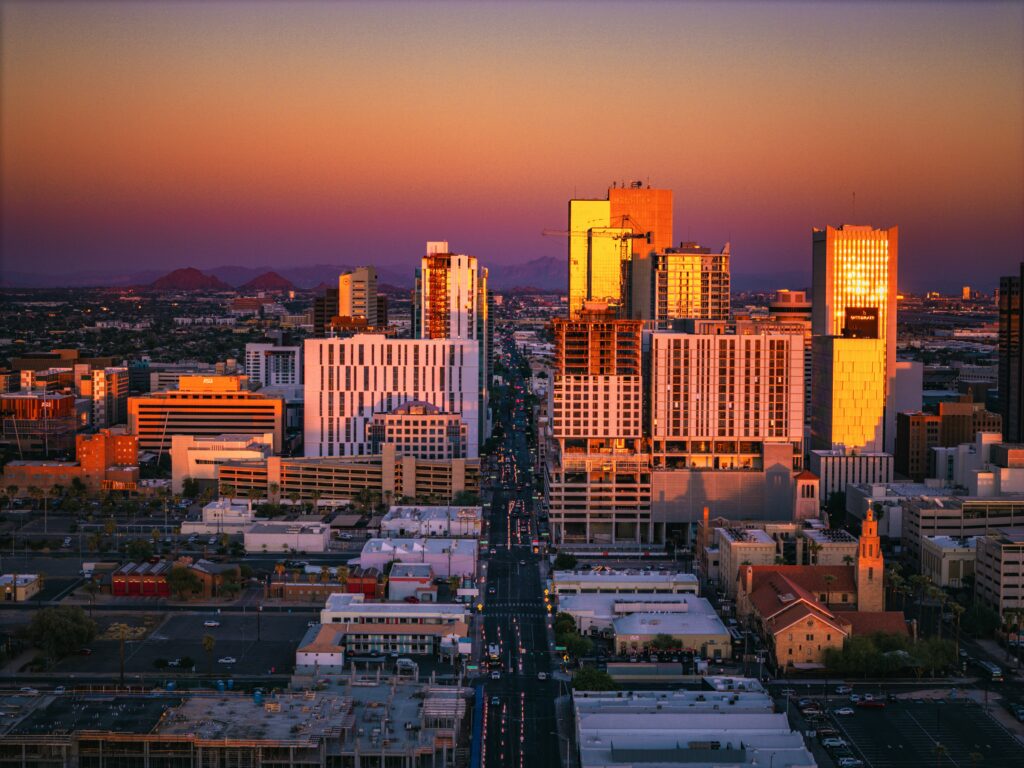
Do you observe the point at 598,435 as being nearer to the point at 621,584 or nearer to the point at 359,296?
the point at 621,584

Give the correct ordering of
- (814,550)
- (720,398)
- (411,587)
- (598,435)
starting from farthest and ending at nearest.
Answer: (720,398) → (598,435) → (814,550) → (411,587)

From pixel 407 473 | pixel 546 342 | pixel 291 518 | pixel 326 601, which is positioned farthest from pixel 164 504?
pixel 546 342

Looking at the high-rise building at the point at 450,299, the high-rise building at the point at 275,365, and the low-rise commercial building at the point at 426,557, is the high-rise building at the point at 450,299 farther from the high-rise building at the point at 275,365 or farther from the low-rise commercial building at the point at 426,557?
the low-rise commercial building at the point at 426,557

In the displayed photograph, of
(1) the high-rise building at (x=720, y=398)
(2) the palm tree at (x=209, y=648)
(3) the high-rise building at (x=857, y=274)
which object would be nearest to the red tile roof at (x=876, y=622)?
(1) the high-rise building at (x=720, y=398)

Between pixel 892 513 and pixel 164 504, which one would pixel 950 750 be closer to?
pixel 892 513

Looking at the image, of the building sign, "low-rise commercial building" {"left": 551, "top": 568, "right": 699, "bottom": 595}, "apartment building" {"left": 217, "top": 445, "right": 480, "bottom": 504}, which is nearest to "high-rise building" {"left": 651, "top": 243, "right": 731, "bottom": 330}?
the building sign

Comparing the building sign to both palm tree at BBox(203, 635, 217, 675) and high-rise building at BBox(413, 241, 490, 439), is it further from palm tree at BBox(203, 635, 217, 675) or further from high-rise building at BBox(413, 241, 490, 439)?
palm tree at BBox(203, 635, 217, 675)

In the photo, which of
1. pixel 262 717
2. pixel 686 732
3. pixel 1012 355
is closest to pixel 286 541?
pixel 262 717
